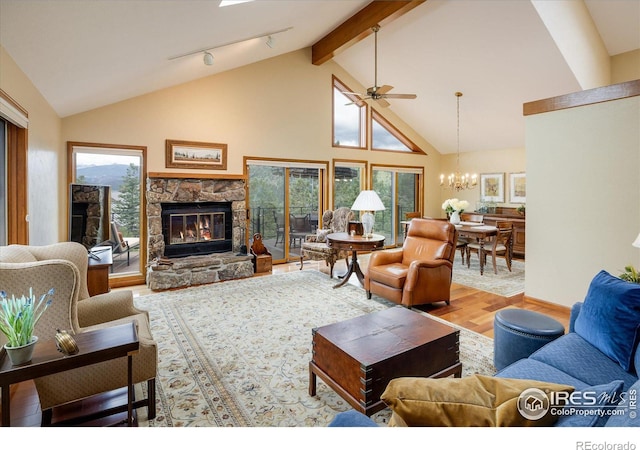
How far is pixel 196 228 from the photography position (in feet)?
18.6

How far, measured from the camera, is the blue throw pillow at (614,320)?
5.80 feet

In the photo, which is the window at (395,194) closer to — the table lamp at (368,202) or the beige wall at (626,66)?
the table lamp at (368,202)

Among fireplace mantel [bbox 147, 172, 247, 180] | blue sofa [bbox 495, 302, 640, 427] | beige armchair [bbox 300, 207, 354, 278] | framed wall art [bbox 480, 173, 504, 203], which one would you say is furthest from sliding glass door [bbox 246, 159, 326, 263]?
blue sofa [bbox 495, 302, 640, 427]

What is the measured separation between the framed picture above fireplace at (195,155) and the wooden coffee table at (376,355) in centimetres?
426

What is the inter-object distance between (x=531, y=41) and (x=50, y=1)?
553cm

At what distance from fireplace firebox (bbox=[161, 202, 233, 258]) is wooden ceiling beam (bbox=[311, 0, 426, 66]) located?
3354 millimetres

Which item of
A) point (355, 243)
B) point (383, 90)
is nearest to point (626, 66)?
point (383, 90)

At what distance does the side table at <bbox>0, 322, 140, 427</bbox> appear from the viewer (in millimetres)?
1457

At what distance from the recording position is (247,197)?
6230 millimetres

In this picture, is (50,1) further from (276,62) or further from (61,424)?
(276,62)

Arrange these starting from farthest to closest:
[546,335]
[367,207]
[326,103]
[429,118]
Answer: [429,118], [326,103], [367,207], [546,335]

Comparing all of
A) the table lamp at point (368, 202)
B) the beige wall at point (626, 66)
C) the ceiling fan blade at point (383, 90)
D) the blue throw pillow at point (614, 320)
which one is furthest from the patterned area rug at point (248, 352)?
the beige wall at point (626, 66)
